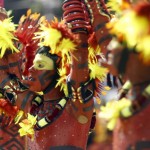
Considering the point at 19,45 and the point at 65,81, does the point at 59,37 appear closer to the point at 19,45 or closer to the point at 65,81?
the point at 65,81

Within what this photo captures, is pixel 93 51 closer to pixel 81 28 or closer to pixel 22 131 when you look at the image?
pixel 81 28

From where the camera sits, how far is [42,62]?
2.41m

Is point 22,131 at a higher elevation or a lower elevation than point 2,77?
lower

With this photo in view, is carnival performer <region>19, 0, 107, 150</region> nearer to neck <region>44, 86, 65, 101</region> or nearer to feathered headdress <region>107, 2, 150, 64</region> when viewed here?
neck <region>44, 86, 65, 101</region>

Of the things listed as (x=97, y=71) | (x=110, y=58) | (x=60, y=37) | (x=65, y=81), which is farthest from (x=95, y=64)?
(x=110, y=58)

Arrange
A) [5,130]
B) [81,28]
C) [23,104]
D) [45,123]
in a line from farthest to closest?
[5,130]
[23,104]
[45,123]
[81,28]

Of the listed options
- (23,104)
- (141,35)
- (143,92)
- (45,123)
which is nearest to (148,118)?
(143,92)

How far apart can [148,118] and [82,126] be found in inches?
21.9

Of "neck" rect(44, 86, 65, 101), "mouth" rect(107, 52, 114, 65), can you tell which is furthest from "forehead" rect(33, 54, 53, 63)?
"mouth" rect(107, 52, 114, 65)

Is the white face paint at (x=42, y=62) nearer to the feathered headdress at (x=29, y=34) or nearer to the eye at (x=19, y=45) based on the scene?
the feathered headdress at (x=29, y=34)

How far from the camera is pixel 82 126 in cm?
236

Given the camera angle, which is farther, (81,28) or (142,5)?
(81,28)

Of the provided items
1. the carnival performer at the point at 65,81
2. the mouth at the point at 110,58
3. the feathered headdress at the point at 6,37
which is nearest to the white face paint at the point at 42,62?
the carnival performer at the point at 65,81

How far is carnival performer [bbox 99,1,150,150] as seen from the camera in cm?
181
